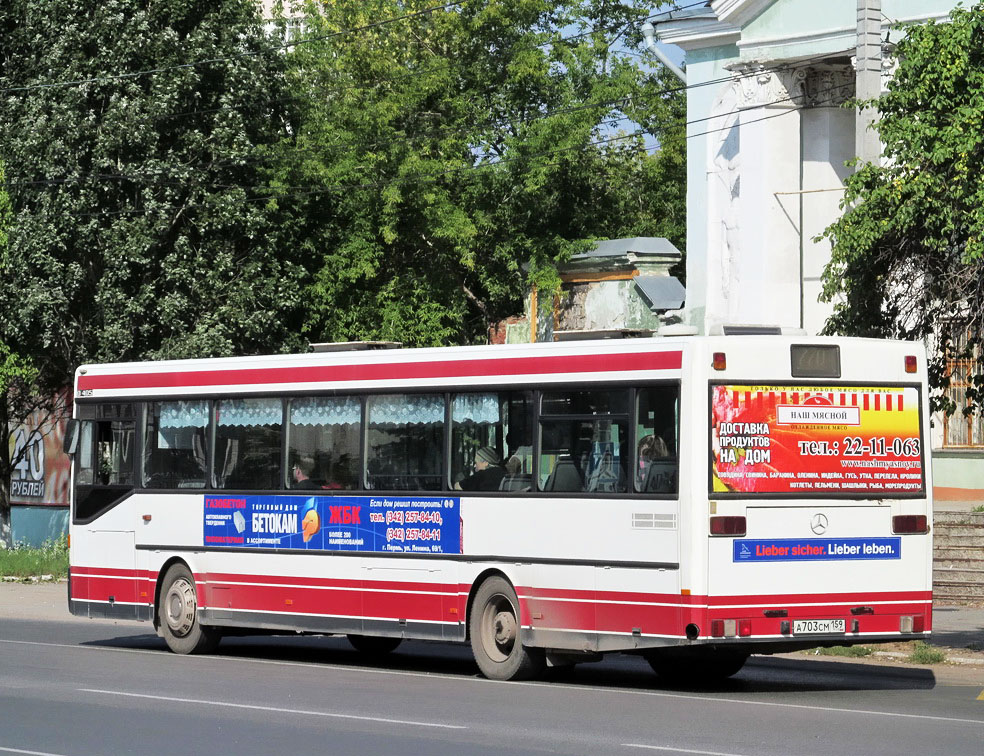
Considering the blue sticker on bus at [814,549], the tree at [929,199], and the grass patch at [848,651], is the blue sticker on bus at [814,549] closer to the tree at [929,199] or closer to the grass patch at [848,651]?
the tree at [929,199]

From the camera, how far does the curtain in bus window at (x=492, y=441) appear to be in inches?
611

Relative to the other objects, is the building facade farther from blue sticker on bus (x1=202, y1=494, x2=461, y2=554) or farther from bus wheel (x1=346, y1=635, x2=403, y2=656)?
blue sticker on bus (x1=202, y1=494, x2=461, y2=554)

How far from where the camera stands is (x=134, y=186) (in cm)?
3212

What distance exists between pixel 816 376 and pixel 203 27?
20.7 metres

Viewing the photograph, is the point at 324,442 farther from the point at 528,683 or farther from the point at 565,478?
the point at 528,683

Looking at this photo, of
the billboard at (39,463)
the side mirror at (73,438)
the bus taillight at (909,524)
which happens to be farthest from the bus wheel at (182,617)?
the billboard at (39,463)

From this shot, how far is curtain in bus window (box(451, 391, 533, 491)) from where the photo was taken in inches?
611

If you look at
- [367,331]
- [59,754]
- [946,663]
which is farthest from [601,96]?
[59,754]

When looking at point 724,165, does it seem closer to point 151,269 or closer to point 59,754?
point 151,269

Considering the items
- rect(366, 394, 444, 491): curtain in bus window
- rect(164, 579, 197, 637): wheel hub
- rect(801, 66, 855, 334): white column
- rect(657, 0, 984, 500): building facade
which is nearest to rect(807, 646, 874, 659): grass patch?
rect(366, 394, 444, 491): curtain in bus window

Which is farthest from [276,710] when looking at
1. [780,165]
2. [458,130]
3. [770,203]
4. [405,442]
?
[458,130]

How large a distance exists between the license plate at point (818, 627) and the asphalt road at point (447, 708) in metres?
0.50

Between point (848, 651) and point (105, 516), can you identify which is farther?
point (105, 516)

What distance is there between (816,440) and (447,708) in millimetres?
3571
